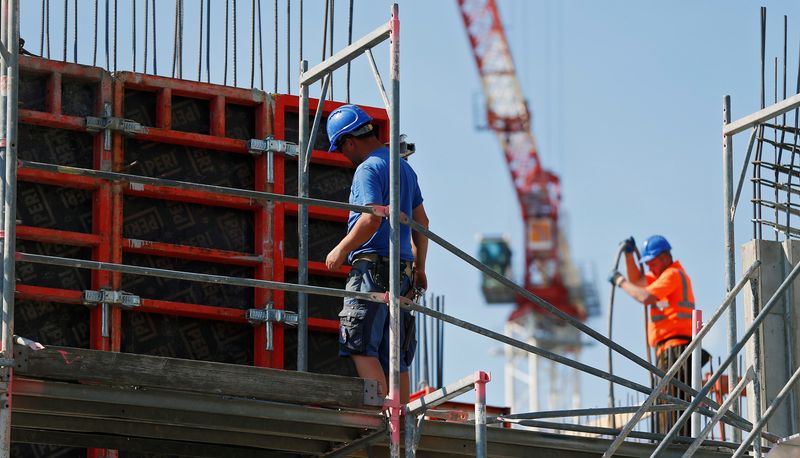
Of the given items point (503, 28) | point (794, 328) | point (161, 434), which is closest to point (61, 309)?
point (161, 434)

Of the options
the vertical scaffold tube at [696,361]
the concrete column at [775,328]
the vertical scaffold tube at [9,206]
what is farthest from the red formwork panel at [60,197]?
the concrete column at [775,328]

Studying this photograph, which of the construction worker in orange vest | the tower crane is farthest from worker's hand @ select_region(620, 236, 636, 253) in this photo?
the tower crane

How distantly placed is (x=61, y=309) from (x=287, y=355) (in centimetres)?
171

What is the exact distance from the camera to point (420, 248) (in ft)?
35.3

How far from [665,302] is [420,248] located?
15.0 feet

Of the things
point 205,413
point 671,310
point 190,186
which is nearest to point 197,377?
point 205,413

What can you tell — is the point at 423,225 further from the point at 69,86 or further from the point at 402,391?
the point at 69,86

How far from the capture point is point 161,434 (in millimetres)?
10320

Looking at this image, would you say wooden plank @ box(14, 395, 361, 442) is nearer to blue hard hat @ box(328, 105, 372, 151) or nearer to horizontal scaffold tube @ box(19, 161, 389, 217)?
horizontal scaffold tube @ box(19, 161, 389, 217)

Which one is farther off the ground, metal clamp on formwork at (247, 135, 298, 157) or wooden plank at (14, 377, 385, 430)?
metal clamp on formwork at (247, 135, 298, 157)

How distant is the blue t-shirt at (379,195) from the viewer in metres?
10.2

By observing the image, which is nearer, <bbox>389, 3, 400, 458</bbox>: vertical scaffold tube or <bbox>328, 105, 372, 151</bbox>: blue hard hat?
<bbox>389, 3, 400, 458</bbox>: vertical scaffold tube

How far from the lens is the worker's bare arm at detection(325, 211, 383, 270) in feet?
32.7

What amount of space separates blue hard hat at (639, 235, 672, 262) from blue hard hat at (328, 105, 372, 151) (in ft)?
17.2
